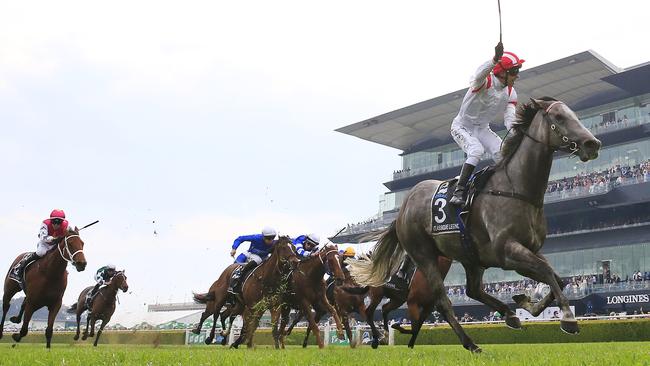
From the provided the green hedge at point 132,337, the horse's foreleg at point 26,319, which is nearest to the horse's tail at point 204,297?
the horse's foreleg at point 26,319

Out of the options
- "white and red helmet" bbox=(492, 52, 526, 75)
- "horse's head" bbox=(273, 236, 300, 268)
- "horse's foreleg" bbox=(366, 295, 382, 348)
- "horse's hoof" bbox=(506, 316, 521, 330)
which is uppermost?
"white and red helmet" bbox=(492, 52, 526, 75)

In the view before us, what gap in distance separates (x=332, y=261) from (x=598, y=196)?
3504 cm

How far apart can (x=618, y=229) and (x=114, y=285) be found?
3536cm

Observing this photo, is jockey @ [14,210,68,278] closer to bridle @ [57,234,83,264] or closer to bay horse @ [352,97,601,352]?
bridle @ [57,234,83,264]

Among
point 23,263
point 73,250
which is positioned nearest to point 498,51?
point 73,250

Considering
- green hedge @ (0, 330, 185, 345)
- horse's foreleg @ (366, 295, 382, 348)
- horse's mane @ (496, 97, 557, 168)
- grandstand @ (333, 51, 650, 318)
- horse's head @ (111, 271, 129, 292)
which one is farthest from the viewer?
grandstand @ (333, 51, 650, 318)

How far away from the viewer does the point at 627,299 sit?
121 ft

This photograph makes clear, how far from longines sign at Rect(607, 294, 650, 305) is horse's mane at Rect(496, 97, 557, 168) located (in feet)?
109

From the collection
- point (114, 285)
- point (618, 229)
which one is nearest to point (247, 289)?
point (114, 285)

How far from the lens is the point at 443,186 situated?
8148mm

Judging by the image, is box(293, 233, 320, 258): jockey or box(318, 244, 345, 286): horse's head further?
box(293, 233, 320, 258): jockey

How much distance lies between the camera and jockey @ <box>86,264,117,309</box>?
745 inches

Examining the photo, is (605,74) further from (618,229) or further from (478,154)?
(478,154)

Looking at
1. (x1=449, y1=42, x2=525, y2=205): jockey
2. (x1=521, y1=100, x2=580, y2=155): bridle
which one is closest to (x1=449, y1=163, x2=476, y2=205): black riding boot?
(x1=449, y1=42, x2=525, y2=205): jockey
